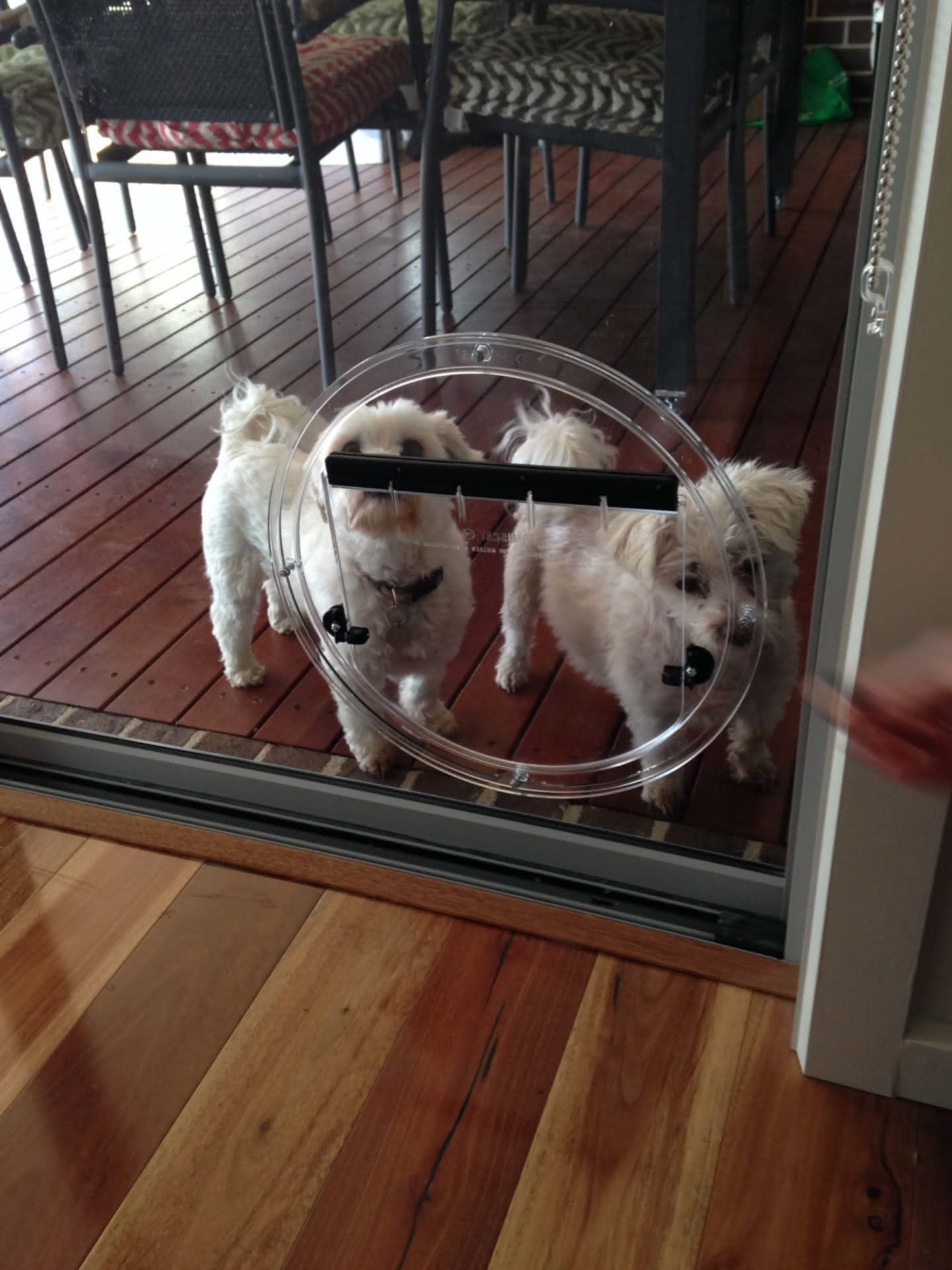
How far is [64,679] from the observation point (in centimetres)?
160

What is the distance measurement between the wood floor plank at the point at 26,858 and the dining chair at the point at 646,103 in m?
0.95

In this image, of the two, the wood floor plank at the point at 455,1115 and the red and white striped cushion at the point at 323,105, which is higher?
the red and white striped cushion at the point at 323,105

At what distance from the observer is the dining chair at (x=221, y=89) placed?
1051 mm

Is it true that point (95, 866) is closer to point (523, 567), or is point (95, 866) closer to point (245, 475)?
point (245, 475)

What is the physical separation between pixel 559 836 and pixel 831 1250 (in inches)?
20.2


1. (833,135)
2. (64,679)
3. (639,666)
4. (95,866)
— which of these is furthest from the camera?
(64,679)

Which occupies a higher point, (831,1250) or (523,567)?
(523,567)

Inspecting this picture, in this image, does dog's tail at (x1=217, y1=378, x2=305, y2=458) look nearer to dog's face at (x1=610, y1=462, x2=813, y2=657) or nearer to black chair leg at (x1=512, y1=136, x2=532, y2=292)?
black chair leg at (x1=512, y1=136, x2=532, y2=292)

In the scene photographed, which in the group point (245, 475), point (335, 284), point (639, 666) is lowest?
point (639, 666)

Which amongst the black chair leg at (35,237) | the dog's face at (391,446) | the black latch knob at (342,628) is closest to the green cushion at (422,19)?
the dog's face at (391,446)

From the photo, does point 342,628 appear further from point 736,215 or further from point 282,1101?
point 736,215

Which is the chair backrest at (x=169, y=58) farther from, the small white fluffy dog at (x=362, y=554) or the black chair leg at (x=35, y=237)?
the small white fluffy dog at (x=362, y=554)

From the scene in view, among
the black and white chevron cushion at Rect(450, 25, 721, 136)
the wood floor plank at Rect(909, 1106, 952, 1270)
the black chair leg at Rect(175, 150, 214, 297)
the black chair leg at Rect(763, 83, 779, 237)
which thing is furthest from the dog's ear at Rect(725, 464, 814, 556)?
the black chair leg at Rect(175, 150, 214, 297)

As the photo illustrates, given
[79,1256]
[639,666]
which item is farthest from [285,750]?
[79,1256]
